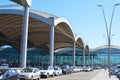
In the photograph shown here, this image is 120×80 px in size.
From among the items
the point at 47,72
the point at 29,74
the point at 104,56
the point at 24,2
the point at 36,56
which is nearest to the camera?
the point at 29,74

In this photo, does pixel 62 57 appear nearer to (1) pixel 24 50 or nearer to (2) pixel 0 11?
(2) pixel 0 11

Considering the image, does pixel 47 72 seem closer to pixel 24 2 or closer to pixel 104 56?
pixel 24 2

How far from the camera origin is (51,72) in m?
50.0

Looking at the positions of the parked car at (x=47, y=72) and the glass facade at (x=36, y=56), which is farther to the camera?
the glass facade at (x=36, y=56)

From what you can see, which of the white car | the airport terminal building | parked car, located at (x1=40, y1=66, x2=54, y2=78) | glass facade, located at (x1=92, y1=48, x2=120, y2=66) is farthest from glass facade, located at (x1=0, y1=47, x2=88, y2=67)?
the white car

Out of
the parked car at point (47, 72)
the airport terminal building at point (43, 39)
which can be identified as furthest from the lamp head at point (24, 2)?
the airport terminal building at point (43, 39)

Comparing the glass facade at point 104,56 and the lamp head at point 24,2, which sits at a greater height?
the lamp head at point 24,2

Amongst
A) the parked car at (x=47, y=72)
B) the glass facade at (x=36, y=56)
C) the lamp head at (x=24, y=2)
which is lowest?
the parked car at (x=47, y=72)

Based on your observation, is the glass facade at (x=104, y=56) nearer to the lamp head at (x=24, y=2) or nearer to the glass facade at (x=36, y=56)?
the glass facade at (x=36, y=56)

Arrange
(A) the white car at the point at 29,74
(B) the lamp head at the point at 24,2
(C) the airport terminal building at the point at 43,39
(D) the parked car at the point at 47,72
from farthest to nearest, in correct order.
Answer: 1. (C) the airport terminal building at the point at 43,39
2. (D) the parked car at the point at 47,72
3. (B) the lamp head at the point at 24,2
4. (A) the white car at the point at 29,74

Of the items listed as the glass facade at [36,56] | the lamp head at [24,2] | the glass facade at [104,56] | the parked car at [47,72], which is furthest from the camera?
the glass facade at [104,56]

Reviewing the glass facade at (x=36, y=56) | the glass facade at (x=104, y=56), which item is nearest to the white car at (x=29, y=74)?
the glass facade at (x=36, y=56)

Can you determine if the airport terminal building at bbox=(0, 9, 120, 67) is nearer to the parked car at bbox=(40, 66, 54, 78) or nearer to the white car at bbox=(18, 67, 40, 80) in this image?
the parked car at bbox=(40, 66, 54, 78)

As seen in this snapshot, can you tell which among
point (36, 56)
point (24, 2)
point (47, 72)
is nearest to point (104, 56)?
point (36, 56)
